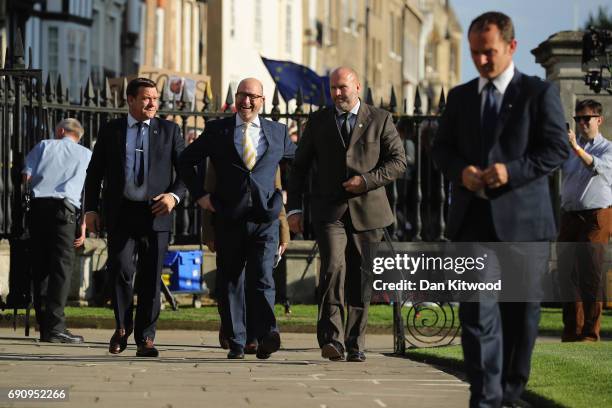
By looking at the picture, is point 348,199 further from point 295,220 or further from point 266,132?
point 266,132

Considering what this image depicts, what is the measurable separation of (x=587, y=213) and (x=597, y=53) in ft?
12.0

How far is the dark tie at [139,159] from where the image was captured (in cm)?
1252

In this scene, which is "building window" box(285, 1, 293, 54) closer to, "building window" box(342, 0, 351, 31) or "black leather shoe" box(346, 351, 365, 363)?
"building window" box(342, 0, 351, 31)

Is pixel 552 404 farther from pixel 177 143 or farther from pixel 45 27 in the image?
pixel 45 27

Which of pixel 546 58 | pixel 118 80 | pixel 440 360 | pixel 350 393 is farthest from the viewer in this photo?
pixel 118 80

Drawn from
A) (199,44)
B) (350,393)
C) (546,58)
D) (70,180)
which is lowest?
(350,393)

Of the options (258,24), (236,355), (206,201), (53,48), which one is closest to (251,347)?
(236,355)

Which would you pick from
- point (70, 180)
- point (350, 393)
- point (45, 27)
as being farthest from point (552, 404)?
point (45, 27)

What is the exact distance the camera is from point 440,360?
12.2m

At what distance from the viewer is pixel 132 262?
41.1 ft

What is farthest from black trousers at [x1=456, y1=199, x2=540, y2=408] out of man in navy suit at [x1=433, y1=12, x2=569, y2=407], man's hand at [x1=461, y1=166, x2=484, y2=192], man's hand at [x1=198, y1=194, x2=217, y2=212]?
man's hand at [x1=198, y1=194, x2=217, y2=212]

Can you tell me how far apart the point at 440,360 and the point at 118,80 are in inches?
609

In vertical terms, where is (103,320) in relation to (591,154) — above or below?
below

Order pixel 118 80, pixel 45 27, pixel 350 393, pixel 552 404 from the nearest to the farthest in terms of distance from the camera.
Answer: pixel 552 404 → pixel 350 393 → pixel 118 80 → pixel 45 27
